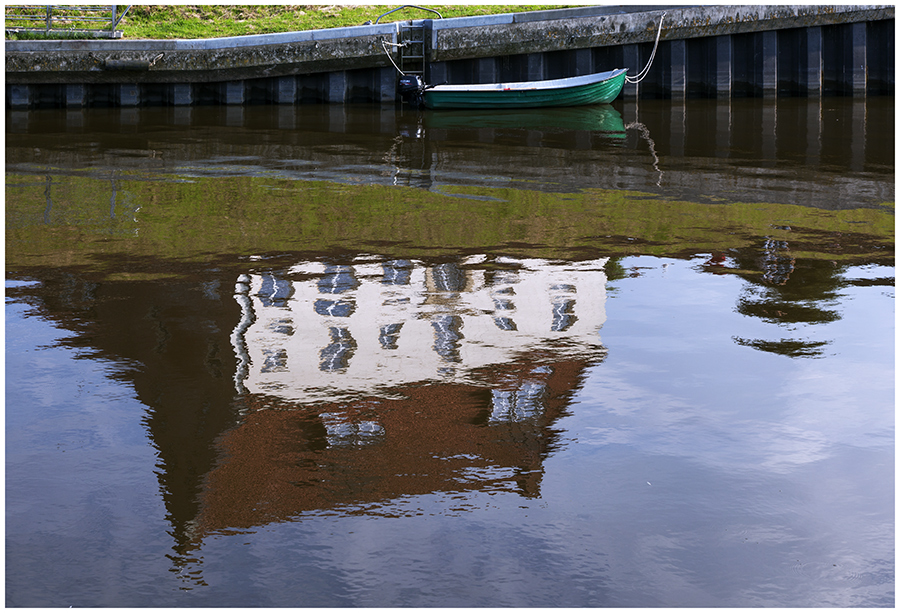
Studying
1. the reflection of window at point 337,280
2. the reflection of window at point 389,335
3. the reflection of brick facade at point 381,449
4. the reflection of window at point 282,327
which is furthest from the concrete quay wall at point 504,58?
the reflection of brick facade at point 381,449

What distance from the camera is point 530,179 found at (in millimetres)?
11195

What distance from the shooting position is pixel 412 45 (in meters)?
19.5

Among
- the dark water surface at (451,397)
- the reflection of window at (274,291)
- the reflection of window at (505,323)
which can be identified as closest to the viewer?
the dark water surface at (451,397)

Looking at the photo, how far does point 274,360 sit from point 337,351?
366mm

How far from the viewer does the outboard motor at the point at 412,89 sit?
60.8 ft

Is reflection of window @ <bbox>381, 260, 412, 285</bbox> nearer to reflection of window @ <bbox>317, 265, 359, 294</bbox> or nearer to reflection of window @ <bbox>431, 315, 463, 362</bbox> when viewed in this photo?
reflection of window @ <bbox>317, 265, 359, 294</bbox>

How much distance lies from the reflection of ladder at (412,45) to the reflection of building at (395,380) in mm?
12857

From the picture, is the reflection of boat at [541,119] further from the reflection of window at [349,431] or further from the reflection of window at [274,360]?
the reflection of window at [349,431]

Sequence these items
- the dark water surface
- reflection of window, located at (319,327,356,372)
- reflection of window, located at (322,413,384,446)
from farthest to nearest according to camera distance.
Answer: reflection of window, located at (319,327,356,372), reflection of window, located at (322,413,384,446), the dark water surface

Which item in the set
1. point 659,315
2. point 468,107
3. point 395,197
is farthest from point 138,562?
point 468,107

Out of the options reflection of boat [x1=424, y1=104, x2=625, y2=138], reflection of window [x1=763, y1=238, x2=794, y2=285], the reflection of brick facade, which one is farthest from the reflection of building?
reflection of boat [x1=424, y1=104, x2=625, y2=138]

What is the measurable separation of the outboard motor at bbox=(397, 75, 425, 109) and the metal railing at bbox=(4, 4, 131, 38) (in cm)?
609

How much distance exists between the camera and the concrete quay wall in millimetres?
18938

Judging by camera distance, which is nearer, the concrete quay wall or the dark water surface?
the dark water surface
